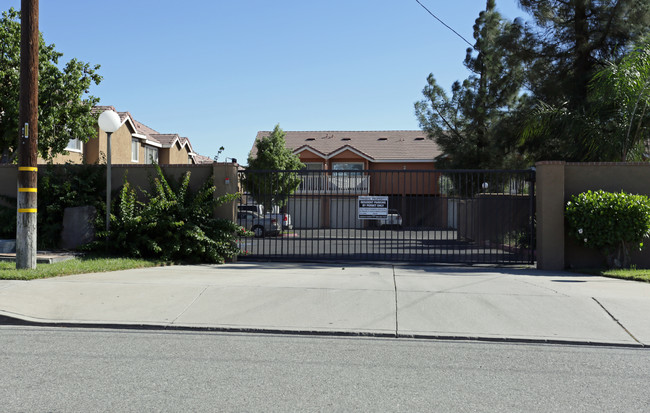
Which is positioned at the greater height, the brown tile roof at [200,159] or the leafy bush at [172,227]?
the brown tile roof at [200,159]

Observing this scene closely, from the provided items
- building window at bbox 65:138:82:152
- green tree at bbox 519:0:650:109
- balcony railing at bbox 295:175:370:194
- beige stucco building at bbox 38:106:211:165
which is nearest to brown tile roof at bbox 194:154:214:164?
beige stucco building at bbox 38:106:211:165

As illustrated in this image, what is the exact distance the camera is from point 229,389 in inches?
183

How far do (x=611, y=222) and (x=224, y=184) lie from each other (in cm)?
867

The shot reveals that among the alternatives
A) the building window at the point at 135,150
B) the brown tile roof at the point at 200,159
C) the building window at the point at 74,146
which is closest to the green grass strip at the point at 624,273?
the building window at the point at 74,146

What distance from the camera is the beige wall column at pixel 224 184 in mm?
12891

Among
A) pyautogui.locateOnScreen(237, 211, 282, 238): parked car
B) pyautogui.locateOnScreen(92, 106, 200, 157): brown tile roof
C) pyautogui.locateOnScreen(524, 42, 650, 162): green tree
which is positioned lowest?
pyautogui.locateOnScreen(237, 211, 282, 238): parked car

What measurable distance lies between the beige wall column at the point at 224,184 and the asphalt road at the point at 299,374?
6.50m

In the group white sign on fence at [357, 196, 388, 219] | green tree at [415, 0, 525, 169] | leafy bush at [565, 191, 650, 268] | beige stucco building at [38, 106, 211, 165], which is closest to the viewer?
leafy bush at [565, 191, 650, 268]

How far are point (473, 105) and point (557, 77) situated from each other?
6834 mm

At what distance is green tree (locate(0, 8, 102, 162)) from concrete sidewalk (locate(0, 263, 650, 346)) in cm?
971

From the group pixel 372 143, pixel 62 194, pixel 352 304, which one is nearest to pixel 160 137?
pixel 372 143

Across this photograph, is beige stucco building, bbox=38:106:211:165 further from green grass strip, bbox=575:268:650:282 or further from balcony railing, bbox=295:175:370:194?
green grass strip, bbox=575:268:650:282

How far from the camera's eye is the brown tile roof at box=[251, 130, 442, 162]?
38.8m

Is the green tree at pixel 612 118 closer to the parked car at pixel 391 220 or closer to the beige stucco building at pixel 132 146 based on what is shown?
the parked car at pixel 391 220
